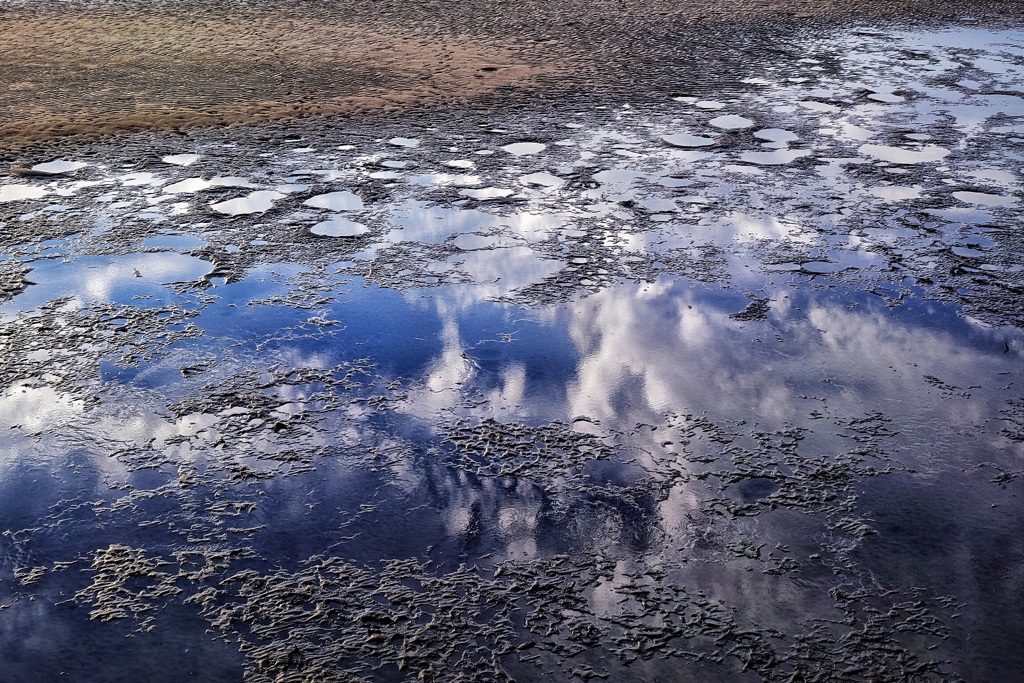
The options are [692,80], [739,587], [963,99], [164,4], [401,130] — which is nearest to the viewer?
[739,587]

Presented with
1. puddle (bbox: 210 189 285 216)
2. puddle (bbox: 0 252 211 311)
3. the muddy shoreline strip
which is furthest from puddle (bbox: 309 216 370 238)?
the muddy shoreline strip

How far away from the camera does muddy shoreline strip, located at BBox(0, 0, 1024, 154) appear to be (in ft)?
24.7

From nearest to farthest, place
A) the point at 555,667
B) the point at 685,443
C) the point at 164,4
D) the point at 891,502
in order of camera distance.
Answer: the point at 555,667, the point at 891,502, the point at 685,443, the point at 164,4

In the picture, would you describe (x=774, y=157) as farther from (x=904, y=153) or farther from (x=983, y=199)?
(x=983, y=199)

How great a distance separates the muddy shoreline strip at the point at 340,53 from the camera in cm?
754

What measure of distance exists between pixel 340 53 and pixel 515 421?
698cm

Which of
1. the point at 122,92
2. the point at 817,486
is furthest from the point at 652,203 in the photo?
the point at 122,92

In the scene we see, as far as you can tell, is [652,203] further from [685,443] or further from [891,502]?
[891,502]

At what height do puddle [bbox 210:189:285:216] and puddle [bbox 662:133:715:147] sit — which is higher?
puddle [bbox 210:189:285:216]

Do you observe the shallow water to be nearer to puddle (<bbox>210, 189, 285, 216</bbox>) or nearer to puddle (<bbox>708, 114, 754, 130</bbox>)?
puddle (<bbox>210, 189, 285, 216</bbox>)

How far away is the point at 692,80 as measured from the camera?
833cm

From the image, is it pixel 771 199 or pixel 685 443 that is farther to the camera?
pixel 771 199

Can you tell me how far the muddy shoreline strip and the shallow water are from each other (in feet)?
5.63

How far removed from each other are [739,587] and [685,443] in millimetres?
716
